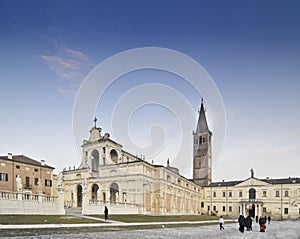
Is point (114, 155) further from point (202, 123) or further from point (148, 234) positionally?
point (148, 234)

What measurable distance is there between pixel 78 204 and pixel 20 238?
53059 millimetres

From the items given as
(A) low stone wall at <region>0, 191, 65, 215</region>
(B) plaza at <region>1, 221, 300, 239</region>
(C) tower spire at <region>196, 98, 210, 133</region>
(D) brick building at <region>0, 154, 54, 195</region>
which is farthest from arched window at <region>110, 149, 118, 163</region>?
(C) tower spire at <region>196, 98, 210, 133</region>

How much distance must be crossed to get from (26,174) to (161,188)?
2578 cm

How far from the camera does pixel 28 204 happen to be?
30.3 metres

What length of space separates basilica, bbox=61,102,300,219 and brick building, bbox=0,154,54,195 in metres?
6.70

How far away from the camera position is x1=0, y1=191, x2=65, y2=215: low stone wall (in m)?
28.3

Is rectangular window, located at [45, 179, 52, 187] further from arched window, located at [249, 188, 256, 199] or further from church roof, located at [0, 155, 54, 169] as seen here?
arched window, located at [249, 188, 256, 199]

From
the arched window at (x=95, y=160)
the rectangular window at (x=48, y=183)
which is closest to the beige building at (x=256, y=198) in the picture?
the arched window at (x=95, y=160)

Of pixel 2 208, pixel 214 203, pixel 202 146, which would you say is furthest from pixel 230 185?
pixel 2 208

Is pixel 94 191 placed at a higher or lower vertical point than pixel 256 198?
higher

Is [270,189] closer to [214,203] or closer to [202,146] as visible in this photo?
[214,203]

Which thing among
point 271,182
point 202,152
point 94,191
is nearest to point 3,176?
point 94,191

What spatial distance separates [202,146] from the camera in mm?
103812

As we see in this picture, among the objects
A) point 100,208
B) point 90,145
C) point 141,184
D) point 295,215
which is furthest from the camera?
point 295,215
